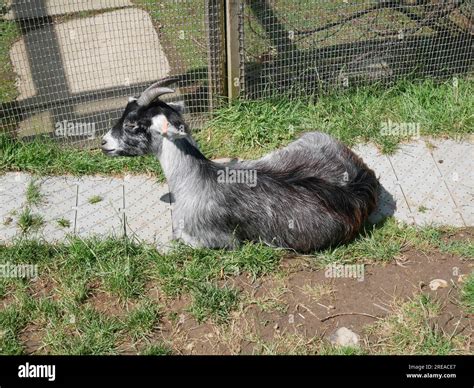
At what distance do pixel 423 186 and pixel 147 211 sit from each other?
2.81 m

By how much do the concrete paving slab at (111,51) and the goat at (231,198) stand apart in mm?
2241

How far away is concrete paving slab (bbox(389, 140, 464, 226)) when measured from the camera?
6.19 meters

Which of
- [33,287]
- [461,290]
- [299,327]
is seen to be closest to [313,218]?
[299,327]

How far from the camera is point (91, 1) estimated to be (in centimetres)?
850

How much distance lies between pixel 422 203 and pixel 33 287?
12.3 feet

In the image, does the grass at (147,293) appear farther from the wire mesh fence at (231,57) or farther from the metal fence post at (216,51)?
the metal fence post at (216,51)

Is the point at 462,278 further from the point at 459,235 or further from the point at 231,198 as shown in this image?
the point at 231,198

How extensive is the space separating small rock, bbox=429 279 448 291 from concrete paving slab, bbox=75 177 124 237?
2802 mm

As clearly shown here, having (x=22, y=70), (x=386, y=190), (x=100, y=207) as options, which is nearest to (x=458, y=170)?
(x=386, y=190)

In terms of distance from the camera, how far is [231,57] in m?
6.86

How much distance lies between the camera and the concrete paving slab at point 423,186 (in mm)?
6188

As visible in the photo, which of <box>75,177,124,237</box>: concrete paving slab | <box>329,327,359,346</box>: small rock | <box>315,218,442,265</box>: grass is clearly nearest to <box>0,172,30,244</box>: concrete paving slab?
<box>75,177,124,237</box>: concrete paving slab

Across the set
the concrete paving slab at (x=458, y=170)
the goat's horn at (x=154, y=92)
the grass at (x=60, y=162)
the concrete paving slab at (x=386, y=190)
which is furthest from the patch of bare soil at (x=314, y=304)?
the grass at (x=60, y=162)
